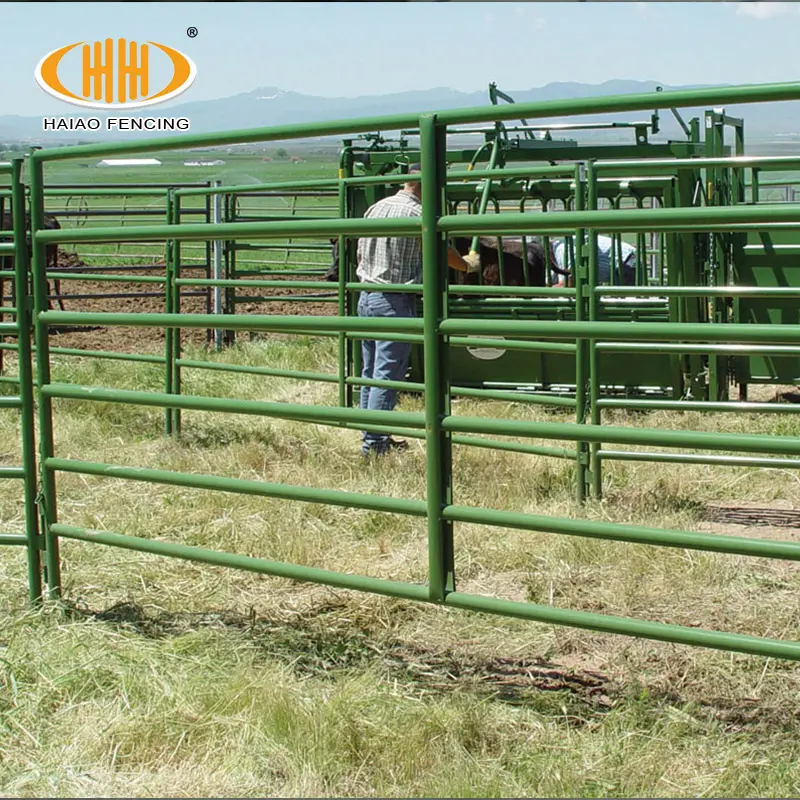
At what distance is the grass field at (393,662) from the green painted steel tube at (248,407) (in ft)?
2.52

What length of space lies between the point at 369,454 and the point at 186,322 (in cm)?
295

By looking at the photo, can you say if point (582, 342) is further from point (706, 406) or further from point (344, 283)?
point (344, 283)

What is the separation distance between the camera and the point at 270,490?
338cm

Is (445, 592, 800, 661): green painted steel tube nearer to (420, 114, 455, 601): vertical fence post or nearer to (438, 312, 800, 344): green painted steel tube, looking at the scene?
(420, 114, 455, 601): vertical fence post

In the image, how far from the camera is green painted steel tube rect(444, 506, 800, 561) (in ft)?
8.71

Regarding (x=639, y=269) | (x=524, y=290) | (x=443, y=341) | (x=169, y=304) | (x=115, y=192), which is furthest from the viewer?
(x=115, y=192)

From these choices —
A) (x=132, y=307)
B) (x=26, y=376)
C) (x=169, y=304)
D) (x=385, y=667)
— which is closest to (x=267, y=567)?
(x=385, y=667)

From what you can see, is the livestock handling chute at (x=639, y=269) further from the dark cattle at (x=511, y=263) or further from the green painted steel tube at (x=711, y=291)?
the green painted steel tube at (x=711, y=291)

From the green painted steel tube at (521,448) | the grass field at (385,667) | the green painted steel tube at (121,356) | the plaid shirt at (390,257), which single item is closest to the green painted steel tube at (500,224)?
the grass field at (385,667)

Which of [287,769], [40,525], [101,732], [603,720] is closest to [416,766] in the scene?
[287,769]

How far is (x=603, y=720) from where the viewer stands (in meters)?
3.00

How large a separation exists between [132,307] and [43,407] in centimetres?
1141

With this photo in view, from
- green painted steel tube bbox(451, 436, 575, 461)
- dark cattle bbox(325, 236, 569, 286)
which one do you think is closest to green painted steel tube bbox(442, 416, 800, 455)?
green painted steel tube bbox(451, 436, 575, 461)

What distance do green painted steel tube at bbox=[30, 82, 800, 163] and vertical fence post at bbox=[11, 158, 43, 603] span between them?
195 millimetres
